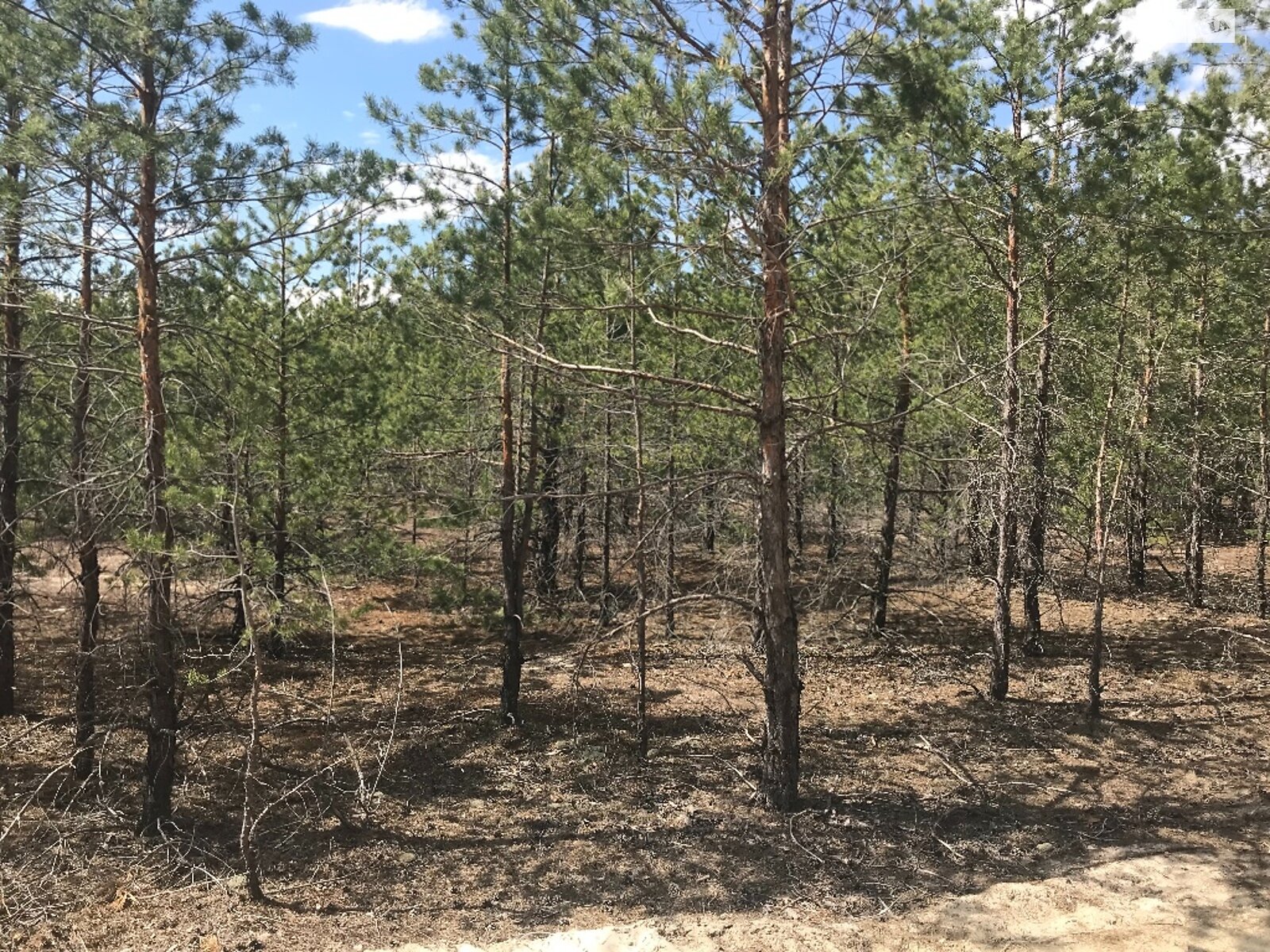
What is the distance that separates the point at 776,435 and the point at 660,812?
3717 millimetres

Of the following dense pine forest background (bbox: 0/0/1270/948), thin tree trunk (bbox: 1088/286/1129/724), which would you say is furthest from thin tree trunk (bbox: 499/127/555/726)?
thin tree trunk (bbox: 1088/286/1129/724)

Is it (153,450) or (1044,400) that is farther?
(1044,400)

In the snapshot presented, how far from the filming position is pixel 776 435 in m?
6.62

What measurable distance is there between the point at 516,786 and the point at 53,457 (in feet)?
24.0

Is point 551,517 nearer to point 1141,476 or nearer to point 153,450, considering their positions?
point 153,450

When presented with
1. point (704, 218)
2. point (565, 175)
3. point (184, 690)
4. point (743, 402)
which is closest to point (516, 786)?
point (184, 690)

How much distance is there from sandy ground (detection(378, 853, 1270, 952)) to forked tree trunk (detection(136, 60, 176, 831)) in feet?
8.97

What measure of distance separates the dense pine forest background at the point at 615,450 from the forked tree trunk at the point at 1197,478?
0.24 meters

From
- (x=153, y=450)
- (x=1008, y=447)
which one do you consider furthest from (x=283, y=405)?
(x=1008, y=447)

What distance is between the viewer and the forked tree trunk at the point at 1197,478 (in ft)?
39.5

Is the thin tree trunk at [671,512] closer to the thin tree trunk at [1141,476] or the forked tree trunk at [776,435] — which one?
the forked tree trunk at [776,435]

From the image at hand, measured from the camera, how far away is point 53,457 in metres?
10.3

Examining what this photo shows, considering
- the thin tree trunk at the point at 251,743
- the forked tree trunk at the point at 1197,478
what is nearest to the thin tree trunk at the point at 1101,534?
the forked tree trunk at the point at 1197,478

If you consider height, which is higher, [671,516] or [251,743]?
[671,516]
